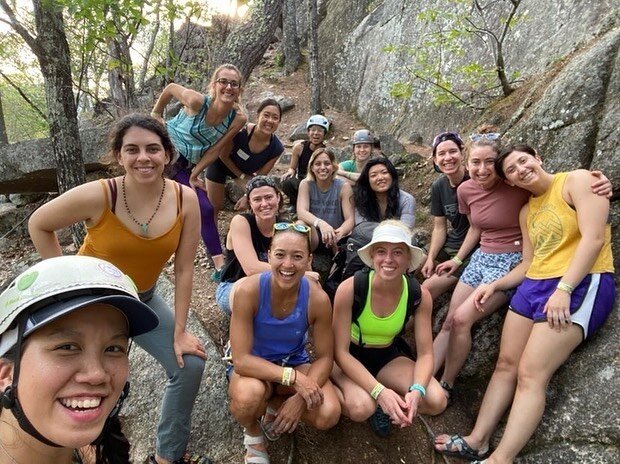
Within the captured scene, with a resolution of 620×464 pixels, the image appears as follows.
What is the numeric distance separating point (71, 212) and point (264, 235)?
1939 mm

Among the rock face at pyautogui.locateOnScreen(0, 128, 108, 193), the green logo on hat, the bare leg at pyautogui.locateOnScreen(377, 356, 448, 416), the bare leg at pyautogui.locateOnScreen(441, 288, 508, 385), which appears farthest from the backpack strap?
the rock face at pyautogui.locateOnScreen(0, 128, 108, 193)

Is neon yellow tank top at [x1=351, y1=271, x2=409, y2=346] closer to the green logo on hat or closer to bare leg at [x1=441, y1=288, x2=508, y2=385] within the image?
bare leg at [x1=441, y1=288, x2=508, y2=385]

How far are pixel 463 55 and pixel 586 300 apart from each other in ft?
24.5

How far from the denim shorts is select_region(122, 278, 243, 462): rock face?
9.51 feet

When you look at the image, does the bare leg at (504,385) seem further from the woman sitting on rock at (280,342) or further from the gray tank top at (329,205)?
the gray tank top at (329,205)

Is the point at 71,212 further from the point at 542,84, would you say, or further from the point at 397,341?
the point at 542,84

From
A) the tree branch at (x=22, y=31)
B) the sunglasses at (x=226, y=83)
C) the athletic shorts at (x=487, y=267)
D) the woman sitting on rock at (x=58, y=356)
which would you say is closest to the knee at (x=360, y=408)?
the athletic shorts at (x=487, y=267)

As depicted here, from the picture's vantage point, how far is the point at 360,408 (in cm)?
333

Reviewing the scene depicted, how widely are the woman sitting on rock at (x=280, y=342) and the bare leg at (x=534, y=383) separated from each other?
1.43m

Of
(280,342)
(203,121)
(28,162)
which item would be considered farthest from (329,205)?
(28,162)

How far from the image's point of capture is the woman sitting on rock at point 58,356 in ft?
4.57

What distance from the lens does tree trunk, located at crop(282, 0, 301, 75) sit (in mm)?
16016

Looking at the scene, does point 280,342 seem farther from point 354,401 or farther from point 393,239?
point 393,239

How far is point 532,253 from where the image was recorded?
3797mm
